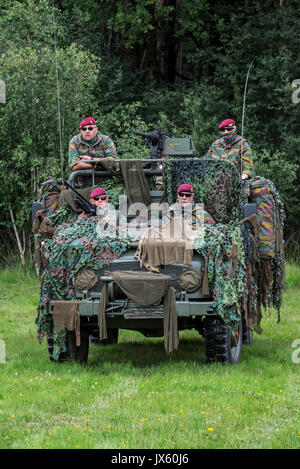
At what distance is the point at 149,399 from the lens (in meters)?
7.50

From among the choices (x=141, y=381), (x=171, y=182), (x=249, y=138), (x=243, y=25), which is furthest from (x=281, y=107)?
(x=141, y=381)

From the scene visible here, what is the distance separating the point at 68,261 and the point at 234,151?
3002mm

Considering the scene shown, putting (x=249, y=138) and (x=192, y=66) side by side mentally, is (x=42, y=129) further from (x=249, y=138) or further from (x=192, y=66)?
(x=192, y=66)

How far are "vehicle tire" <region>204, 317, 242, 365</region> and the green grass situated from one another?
0.16 meters

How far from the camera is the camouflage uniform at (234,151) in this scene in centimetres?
1061

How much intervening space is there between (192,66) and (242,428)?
2246 cm

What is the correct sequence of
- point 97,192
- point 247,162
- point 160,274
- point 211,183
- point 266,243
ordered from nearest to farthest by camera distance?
point 160,274, point 97,192, point 211,183, point 266,243, point 247,162

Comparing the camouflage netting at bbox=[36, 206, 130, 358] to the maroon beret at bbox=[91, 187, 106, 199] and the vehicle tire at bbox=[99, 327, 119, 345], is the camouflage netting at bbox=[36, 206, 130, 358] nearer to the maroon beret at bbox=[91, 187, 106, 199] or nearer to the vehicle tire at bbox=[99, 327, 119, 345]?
the maroon beret at bbox=[91, 187, 106, 199]

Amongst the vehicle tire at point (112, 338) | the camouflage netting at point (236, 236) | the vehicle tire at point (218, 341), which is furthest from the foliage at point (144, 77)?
the vehicle tire at point (218, 341)

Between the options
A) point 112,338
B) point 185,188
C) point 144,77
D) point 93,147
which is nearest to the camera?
point 185,188

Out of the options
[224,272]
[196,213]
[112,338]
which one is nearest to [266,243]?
→ [196,213]

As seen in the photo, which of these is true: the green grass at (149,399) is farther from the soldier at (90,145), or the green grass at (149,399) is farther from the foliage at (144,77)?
the foliage at (144,77)

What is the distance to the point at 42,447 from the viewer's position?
6.14 metres

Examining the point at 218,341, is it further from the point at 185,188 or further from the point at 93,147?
the point at 93,147
